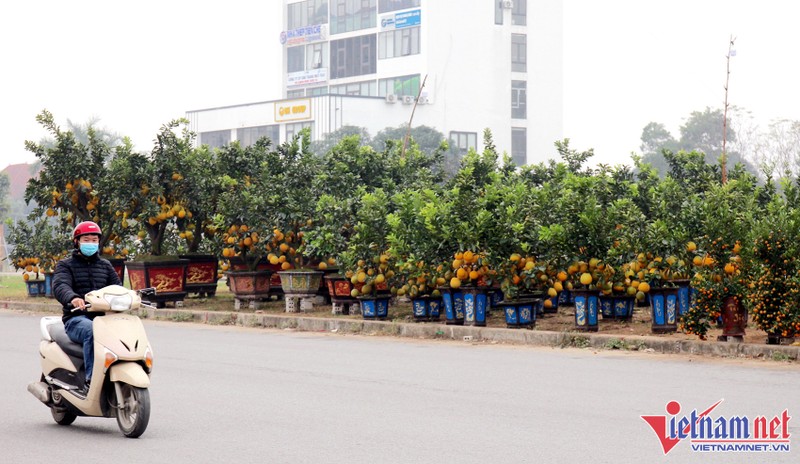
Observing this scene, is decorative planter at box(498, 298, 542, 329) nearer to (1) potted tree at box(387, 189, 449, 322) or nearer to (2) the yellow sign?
(1) potted tree at box(387, 189, 449, 322)

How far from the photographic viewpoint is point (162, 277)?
24.0 m

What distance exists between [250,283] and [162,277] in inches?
82.1

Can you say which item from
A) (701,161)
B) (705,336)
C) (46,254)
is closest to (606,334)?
(705,336)

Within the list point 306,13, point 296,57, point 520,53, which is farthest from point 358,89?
point 520,53

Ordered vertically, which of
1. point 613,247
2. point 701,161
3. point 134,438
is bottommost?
point 134,438

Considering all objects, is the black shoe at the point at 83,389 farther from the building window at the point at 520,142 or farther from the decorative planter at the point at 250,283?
the building window at the point at 520,142

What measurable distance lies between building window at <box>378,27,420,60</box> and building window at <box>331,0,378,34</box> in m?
1.67

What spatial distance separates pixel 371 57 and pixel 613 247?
76.4 m

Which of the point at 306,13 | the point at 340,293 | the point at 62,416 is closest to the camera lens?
the point at 62,416

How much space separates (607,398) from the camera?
10.6 metres

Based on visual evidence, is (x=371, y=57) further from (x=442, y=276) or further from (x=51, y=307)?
(x=442, y=276)

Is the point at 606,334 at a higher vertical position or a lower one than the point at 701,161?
lower

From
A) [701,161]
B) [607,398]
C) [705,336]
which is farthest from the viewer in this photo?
[701,161]

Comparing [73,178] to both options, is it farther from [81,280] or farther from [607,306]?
[81,280]
